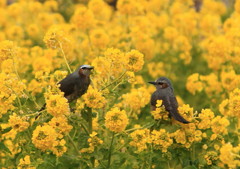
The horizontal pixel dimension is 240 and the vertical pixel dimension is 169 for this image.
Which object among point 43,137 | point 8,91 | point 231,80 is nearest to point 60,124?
point 43,137

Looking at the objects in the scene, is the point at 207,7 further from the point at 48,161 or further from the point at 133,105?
the point at 48,161

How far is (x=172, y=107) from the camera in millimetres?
3824

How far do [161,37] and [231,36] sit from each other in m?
3.47

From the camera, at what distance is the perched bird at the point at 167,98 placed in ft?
12.3

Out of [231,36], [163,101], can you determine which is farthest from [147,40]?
[163,101]

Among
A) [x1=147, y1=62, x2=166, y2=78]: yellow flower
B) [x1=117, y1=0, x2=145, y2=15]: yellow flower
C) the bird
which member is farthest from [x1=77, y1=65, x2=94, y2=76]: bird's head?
[x1=147, y1=62, x2=166, y2=78]: yellow flower

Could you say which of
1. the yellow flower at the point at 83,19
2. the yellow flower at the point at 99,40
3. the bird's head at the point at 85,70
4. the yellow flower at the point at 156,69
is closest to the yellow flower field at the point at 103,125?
the bird's head at the point at 85,70

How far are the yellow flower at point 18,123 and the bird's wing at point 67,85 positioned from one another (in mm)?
502

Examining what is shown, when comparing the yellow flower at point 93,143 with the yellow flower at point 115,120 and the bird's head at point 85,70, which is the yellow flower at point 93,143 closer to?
the yellow flower at point 115,120

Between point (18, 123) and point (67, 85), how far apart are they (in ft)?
1.97

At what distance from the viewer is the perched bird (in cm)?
374

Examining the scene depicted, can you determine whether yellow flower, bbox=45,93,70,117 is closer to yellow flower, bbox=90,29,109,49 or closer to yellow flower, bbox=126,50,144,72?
yellow flower, bbox=126,50,144,72

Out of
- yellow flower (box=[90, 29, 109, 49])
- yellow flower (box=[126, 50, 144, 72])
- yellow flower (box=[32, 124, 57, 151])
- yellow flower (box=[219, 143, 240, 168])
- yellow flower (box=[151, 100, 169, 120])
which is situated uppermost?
yellow flower (box=[90, 29, 109, 49])

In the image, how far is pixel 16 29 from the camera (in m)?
9.16
